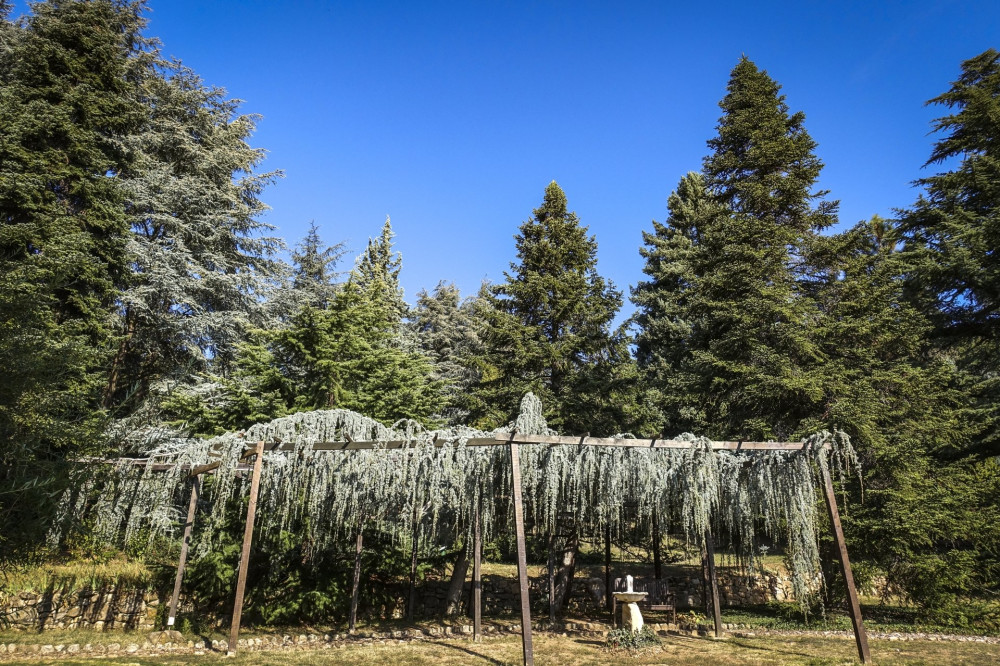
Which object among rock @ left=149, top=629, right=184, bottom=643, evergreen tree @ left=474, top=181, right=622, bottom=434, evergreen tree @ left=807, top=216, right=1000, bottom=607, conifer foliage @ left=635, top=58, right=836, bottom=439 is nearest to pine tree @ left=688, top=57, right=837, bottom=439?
conifer foliage @ left=635, top=58, right=836, bottom=439

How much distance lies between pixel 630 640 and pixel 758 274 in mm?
→ 9582

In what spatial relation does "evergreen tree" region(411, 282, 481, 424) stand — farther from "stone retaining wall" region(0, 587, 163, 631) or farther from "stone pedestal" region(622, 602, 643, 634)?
"stone pedestal" region(622, 602, 643, 634)

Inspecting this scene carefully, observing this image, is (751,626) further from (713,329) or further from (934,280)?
(934,280)

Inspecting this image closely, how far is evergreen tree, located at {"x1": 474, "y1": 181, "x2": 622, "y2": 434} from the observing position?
558 inches

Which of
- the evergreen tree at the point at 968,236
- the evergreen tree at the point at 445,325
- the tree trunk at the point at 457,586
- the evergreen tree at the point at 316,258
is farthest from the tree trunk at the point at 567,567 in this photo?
the evergreen tree at the point at 316,258

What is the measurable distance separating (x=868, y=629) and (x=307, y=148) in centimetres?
1527

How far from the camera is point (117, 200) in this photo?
14.5 m

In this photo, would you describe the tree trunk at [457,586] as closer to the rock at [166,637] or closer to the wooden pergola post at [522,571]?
the wooden pergola post at [522,571]

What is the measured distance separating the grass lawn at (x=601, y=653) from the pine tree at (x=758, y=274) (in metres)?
4.74

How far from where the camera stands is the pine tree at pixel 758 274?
488 inches

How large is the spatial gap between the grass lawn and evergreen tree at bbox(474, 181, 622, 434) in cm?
626

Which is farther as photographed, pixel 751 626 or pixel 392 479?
pixel 751 626

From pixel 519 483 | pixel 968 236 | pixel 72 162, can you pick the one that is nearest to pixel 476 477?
pixel 519 483

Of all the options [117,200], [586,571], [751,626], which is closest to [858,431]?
[751,626]
